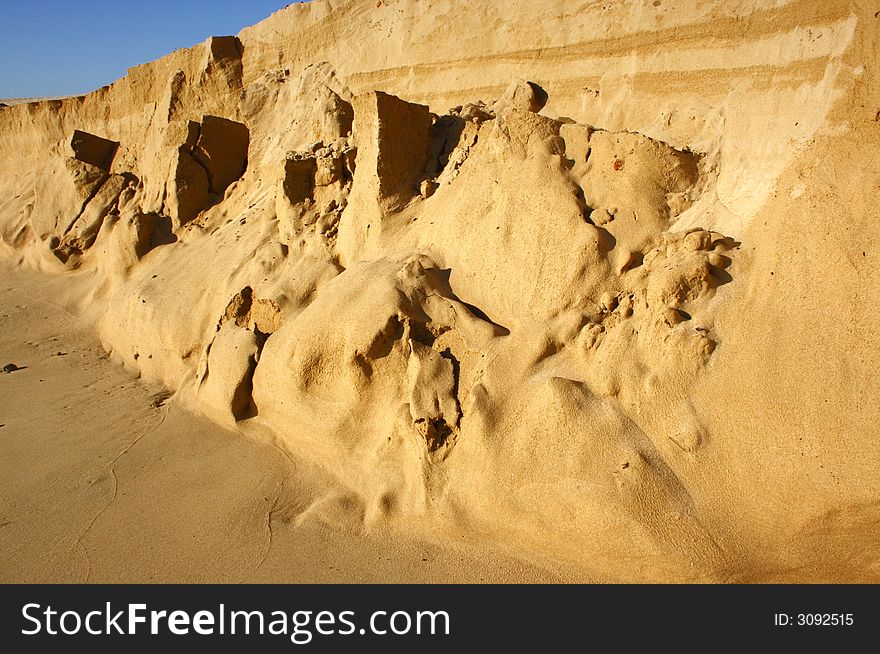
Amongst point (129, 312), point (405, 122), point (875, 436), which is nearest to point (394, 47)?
point (405, 122)

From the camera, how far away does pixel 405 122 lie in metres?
4.04

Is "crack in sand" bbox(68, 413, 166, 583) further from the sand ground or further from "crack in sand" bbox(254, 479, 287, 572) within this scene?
"crack in sand" bbox(254, 479, 287, 572)

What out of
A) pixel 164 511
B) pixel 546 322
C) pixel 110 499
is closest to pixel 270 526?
pixel 164 511

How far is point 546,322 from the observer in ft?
9.80

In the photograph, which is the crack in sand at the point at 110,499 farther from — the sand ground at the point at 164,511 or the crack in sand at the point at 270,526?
the crack in sand at the point at 270,526

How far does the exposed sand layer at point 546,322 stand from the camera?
2.32 meters

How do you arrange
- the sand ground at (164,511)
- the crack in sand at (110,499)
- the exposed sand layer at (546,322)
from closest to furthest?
1. the exposed sand layer at (546,322)
2. the sand ground at (164,511)
3. the crack in sand at (110,499)

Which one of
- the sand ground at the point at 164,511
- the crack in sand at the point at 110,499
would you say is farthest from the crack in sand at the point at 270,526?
the crack in sand at the point at 110,499

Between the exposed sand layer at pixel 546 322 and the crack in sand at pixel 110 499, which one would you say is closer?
the exposed sand layer at pixel 546 322

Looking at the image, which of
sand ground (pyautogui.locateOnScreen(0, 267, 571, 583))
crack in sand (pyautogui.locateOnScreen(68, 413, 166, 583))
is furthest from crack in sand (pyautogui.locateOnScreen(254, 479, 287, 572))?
crack in sand (pyautogui.locateOnScreen(68, 413, 166, 583))

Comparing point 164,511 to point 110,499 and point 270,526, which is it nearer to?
point 110,499

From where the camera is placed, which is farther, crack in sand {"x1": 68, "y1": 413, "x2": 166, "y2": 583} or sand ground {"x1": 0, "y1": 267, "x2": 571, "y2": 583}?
crack in sand {"x1": 68, "y1": 413, "x2": 166, "y2": 583}

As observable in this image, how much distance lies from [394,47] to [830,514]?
484 cm

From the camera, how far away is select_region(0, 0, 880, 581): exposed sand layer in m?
2.32
